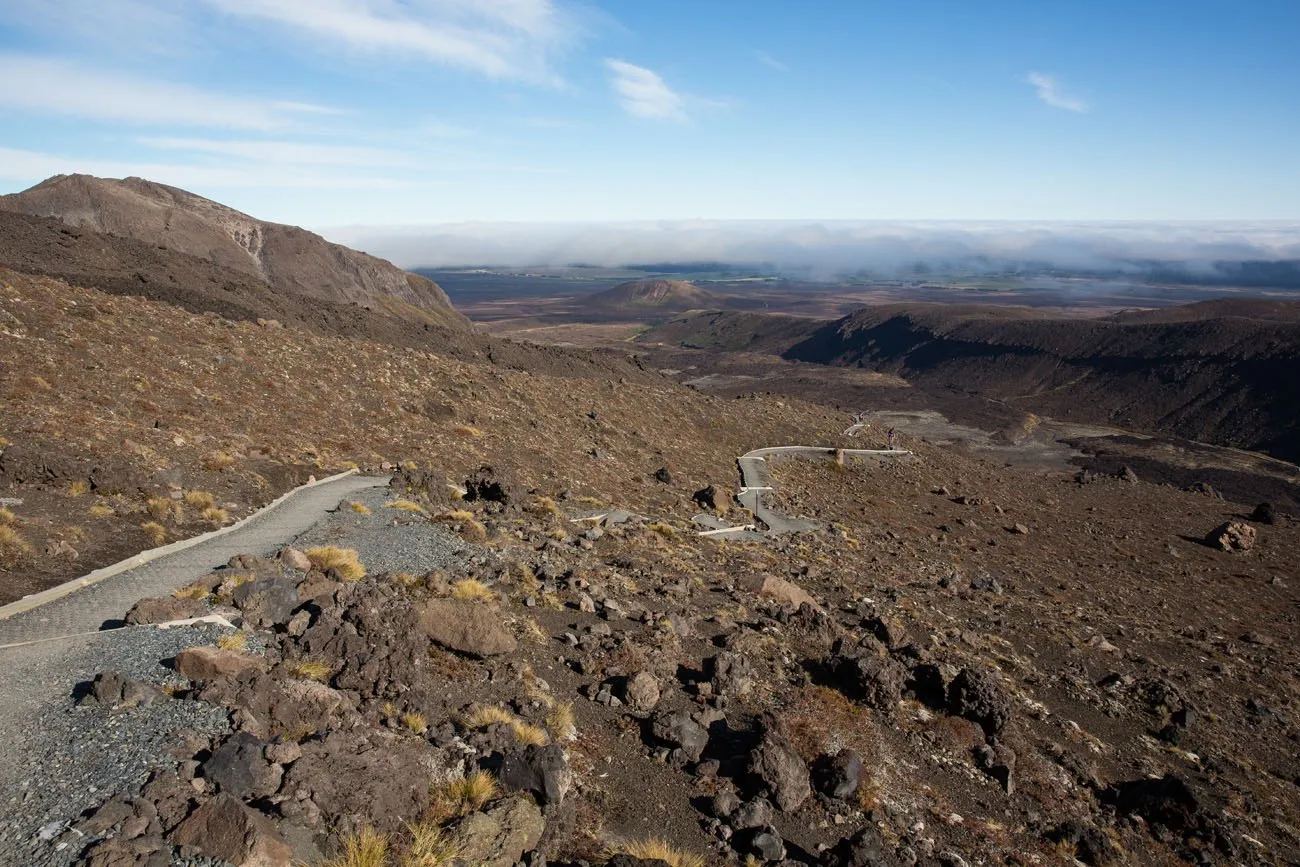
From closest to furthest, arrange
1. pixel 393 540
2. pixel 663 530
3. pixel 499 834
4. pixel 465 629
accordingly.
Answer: pixel 499 834 → pixel 465 629 → pixel 393 540 → pixel 663 530

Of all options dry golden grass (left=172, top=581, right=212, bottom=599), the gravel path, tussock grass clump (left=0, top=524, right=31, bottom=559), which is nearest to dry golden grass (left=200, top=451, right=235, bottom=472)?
tussock grass clump (left=0, top=524, right=31, bottom=559)

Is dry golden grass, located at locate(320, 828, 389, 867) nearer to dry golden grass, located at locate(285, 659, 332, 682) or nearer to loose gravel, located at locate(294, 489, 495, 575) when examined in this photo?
dry golden grass, located at locate(285, 659, 332, 682)

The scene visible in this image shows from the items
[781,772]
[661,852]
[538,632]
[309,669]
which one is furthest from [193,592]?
[781,772]

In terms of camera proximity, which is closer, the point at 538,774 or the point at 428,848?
the point at 428,848

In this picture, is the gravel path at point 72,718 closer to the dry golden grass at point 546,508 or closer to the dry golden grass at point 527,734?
the dry golden grass at point 527,734

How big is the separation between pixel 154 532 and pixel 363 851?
10.8 meters

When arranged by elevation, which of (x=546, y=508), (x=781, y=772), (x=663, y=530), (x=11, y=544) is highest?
(x=11, y=544)

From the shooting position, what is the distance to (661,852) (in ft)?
24.4

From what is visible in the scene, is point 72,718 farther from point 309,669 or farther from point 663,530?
point 663,530

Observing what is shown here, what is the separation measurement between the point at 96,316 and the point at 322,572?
21.1 metres

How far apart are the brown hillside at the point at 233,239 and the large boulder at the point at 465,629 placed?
144 ft

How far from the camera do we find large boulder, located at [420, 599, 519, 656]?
34.9 ft

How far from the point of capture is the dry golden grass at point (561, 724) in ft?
31.0

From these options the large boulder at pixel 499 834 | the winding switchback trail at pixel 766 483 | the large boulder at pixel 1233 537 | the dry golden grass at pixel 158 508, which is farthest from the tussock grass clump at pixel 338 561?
the large boulder at pixel 1233 537
